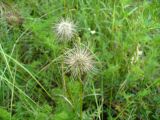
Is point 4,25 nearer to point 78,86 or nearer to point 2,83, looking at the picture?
point 2,83

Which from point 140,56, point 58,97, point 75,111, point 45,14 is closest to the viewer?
point 75,111

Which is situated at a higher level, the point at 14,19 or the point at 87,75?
the point at 14,19

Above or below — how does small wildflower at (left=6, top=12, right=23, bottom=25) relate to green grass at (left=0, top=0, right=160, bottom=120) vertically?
above

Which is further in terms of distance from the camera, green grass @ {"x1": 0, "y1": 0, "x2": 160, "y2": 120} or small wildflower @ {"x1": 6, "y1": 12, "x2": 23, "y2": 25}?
small wildflower @ {"x1": 6, "y1": 12, "x2": 23, "y2": 25}

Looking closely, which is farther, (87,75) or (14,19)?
(14,19)

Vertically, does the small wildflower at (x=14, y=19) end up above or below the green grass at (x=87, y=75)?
above

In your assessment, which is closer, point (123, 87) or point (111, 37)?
point (123, 87)

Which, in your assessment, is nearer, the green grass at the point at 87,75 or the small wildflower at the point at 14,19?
the green grass at the point at 87,75

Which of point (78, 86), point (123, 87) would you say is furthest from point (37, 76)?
point (123, 87)
